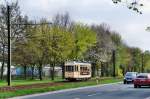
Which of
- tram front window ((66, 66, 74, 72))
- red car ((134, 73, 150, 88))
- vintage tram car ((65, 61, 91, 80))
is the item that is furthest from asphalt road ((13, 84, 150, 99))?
tram front window ((66, 66, 74, 72))

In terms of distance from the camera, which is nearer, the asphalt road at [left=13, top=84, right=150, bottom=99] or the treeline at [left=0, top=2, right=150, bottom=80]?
the asphalt road at [left=13, top=84, right=150, bottom=99]

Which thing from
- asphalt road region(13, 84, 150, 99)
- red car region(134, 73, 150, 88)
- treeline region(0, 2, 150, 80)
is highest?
treeline region(0, 2, 150, 80)

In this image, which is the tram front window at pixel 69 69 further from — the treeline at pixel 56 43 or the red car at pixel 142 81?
the red car at pixel 142 81

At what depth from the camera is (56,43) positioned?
87938 mm

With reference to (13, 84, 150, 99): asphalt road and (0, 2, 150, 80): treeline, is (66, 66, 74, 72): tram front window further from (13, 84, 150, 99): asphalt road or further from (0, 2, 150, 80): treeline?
(13, 84, 150, 99): asphalt road

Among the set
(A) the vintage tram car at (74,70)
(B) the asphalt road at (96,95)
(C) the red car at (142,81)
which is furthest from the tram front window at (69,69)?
(B) the asphalt road at (96,95)

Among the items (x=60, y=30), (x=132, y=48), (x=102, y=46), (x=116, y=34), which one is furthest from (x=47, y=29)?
(x=132, y=48)

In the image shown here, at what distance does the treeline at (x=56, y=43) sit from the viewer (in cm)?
7450

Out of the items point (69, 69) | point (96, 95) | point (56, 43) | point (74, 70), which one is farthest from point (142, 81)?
point (56, 43)

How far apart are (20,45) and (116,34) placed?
222 feet

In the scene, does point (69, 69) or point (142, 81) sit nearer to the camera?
point (142, 81)

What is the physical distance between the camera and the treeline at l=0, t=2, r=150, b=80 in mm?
74500

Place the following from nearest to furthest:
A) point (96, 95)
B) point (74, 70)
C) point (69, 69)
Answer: point (96, 95) < point (74, 70) < point (69, 69)

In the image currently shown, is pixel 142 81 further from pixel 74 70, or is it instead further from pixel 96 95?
pixel 74 70
